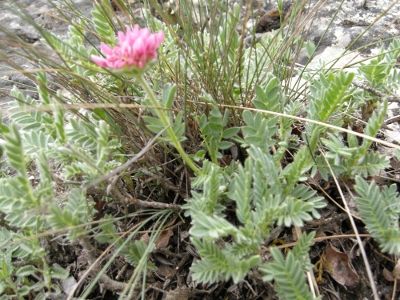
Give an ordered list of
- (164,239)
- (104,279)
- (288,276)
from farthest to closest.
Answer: (164,239) → (104,279) → (288,276)

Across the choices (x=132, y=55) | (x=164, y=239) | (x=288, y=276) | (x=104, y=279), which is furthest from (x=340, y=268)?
(x=132, y=55)

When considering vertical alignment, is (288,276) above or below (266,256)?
above

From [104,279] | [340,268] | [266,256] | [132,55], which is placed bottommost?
[340,268]

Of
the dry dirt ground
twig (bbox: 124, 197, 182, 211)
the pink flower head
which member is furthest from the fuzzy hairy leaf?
the pink flower head

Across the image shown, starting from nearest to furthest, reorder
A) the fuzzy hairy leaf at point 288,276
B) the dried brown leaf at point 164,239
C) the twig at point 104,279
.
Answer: the fuzzy hairy leaf at point 288,276 < the twig at point 104,279 < the dried brown leaf at point 164,239

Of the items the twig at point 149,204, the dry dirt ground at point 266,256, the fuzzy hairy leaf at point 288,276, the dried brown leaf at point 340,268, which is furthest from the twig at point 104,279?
the dried brown leaf at point 340,268

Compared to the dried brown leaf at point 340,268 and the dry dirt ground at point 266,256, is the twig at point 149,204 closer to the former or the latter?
the dry dirt ground at point 266,256

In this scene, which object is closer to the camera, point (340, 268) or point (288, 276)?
point (288, 276)

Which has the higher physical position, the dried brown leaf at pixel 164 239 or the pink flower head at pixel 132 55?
the pink flower head at pixel 132 55

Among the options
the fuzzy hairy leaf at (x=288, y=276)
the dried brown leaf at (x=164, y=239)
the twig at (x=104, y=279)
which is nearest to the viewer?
the fuzzy hairy leaf at (x=288, y=276)

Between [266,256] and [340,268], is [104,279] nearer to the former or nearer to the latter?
[266,256]
